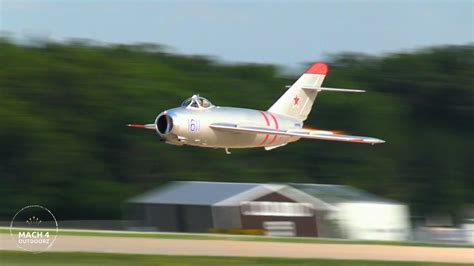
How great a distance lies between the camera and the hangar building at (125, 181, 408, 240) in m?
42.6

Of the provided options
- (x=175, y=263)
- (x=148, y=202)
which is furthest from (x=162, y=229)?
(x=175, y=263)

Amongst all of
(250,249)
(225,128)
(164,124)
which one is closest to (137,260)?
(164,124)

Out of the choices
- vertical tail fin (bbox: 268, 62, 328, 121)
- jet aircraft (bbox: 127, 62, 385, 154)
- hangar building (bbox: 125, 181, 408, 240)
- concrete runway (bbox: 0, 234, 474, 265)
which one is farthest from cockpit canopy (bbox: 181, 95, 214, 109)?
hangar building (bbox: 125, 181, 408, 240)

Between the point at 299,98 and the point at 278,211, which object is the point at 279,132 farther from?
the point at 278,211

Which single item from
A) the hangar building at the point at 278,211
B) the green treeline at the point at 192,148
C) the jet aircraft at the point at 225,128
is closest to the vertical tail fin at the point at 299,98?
the jet aircraft at the point at 225,128

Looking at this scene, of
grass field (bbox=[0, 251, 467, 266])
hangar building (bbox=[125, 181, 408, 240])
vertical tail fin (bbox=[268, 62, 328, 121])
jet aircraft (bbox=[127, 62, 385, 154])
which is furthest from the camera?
hangar building (bbox=[125, 181, 408, 240])

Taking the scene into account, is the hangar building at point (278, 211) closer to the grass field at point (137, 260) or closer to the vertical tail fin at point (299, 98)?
the vertical tail fin at point (299, 98)

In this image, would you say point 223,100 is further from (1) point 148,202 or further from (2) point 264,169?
(1) point 148,202

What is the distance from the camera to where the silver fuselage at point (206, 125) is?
2841 cm

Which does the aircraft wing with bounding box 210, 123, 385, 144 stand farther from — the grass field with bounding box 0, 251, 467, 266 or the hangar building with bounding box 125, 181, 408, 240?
the hangar building with bounding box 125, 181, 408, 240

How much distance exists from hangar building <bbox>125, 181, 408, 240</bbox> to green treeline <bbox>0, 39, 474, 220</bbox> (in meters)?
18.0

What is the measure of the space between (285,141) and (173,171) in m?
40.0

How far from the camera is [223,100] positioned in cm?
7188

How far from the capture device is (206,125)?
2862 centimetres
